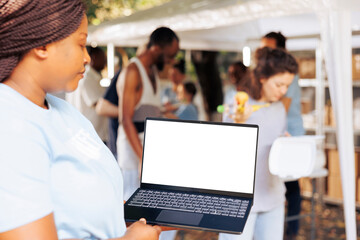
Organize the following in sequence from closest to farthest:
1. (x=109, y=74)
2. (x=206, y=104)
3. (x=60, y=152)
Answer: (x=60, y=152) → (x=109, y=74) → (x=206, y=104)

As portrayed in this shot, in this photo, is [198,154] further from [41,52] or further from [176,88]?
[176,88]

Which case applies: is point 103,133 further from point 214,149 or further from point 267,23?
point 214,149

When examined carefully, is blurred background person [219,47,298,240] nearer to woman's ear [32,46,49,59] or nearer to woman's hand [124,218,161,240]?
woman's hand [124,218,161,240]

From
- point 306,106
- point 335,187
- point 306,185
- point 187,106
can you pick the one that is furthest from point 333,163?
point 187,106

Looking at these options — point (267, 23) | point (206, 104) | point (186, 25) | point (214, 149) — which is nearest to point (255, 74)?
point (214, 149)

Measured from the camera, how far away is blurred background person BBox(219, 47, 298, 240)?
225 cm

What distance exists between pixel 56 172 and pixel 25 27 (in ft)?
0.89

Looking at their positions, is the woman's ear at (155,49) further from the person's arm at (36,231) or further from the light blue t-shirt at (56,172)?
the person's arm at (36,231)

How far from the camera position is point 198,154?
1.65 meters

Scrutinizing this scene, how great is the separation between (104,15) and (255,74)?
12119 mm

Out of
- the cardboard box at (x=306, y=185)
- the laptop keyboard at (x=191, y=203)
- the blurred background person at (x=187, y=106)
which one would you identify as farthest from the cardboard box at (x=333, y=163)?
the laptop keyboard at (x=191, y=203)

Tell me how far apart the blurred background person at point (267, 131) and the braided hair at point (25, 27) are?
1526mm

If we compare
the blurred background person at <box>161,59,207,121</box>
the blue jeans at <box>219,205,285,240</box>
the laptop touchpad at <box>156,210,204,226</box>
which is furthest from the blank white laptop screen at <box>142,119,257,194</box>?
the blurred background person at <box>161,59,207,121</box>

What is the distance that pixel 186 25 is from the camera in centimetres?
371
